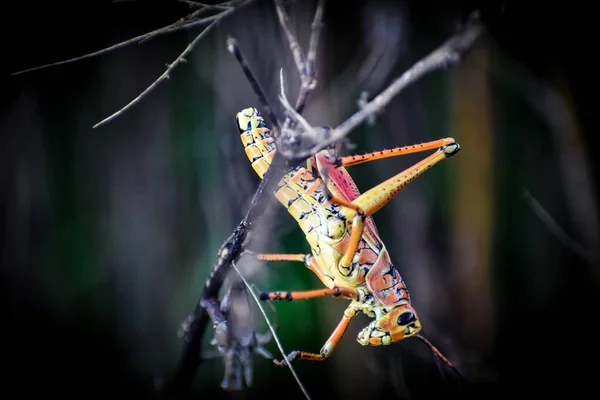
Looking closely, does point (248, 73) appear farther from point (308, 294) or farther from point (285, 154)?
point (308, 294)

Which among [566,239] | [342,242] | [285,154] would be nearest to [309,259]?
[342,242]

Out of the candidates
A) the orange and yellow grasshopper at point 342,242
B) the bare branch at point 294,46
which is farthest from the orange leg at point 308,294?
the bare branch at point 294,46

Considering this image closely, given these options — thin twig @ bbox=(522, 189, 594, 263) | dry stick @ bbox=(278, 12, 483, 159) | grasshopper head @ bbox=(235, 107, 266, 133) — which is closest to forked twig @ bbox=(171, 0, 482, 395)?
dry stick @ bbox=(278, 12, 483, 159)

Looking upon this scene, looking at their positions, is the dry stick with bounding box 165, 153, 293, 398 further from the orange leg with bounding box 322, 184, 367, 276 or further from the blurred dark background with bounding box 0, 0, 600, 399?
the blurred dark background with bounding box 0, 0, 600, 399

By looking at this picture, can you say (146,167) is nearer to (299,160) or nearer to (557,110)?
(299,160)

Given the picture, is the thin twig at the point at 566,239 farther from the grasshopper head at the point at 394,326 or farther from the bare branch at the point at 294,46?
the bare branch at the point at 294,46
